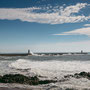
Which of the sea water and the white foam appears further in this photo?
the white foam

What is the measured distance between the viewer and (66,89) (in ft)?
25.4

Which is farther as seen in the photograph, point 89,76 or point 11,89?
point 89,76

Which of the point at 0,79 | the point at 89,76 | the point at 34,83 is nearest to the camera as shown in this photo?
the point at 34,83

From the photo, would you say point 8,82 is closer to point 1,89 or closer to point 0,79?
point 0,79

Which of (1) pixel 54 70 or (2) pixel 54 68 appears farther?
(2) pixel 54 68

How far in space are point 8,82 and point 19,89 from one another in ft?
7.21

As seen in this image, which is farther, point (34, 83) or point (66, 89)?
point (34, 83)

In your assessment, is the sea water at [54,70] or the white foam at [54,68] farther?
the white foam at [54,68]

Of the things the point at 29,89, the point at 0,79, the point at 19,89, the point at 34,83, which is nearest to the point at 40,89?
the point at 29,89

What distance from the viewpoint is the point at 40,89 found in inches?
309

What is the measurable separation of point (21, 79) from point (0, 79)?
1.42 metres

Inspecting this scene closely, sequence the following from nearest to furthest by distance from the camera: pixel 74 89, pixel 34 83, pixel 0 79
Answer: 1. pixel 74 89
2. pixel 34 83
3. pixel 0 79

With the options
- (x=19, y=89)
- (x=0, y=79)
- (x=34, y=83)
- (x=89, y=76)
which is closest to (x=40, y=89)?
(x=19, y=89)

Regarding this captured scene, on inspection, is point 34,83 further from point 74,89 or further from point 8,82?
point 74,89
